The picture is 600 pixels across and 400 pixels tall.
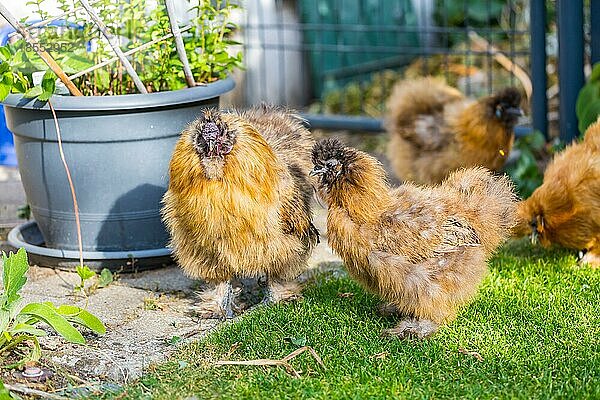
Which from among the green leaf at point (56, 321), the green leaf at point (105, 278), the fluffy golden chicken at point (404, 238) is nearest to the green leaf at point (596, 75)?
the fluffy golden chicken at point (404, 238)

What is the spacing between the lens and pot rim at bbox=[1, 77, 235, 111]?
15.1 ft

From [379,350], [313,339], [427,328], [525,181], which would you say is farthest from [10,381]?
[525,181]

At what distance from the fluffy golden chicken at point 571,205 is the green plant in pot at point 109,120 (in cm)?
191

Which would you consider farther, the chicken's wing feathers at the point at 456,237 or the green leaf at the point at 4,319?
the chicken's wing feathers at the point at 456,237

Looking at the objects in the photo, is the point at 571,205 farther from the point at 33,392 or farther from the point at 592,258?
the point at 33,392

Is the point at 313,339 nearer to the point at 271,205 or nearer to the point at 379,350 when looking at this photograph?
the point at 379,350

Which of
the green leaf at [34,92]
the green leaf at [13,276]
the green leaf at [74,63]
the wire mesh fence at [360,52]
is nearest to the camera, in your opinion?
the green leaf at [13,276]

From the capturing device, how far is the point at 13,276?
12.3ft

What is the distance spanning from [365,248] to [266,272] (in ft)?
2.07

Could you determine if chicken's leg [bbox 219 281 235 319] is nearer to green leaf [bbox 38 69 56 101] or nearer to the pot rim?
the pot rim

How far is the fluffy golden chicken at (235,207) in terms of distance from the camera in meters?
3.97

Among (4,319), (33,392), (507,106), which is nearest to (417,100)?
(507,106)

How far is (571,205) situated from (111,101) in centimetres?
257

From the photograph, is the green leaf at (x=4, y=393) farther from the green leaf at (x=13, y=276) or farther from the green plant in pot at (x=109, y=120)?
the green plant in pot at (x=109, y=120)
